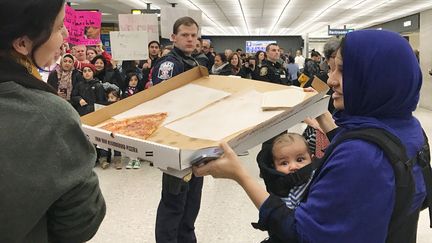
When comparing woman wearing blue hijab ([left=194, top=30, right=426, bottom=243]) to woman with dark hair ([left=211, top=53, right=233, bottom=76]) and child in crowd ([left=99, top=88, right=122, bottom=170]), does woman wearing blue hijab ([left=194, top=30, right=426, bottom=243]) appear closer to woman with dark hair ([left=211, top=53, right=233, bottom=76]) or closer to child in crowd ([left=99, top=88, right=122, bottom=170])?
child in crowd ([left=99, top=88, right=122, bottom=170])

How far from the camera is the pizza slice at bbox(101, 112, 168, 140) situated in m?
1.26

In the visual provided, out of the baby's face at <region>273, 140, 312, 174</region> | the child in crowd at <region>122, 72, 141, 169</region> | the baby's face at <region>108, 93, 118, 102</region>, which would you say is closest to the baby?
the baby's face at <region>273, 140, 312, 174</region>

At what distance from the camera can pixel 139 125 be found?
1337 millimetres

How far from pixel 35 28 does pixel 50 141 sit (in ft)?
0.76

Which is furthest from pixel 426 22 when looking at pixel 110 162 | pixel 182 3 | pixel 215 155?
pixel 215 155

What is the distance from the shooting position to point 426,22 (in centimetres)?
1207

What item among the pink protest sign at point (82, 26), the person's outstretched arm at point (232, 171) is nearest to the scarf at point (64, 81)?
the pink protest sign at point (82, 26)

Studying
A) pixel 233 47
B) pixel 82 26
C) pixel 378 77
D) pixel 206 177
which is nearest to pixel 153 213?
pixel 206 177

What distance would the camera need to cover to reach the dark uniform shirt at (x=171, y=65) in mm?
2234

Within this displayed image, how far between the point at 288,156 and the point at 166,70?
0.96 m

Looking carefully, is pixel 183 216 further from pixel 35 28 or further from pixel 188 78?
pixel 35 28

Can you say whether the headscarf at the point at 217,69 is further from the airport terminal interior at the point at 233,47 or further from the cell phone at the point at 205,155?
the cell phone at the point at 205,155

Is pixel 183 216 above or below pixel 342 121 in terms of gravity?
below

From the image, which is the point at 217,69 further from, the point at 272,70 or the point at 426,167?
the point at 426,167
